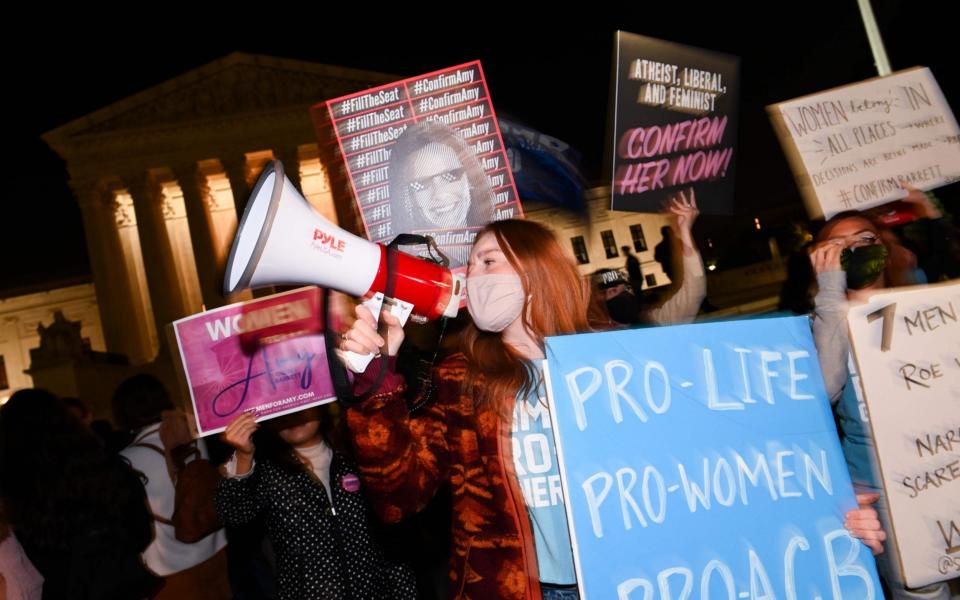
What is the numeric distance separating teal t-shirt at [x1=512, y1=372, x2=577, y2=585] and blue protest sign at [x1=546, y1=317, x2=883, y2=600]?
257 mm

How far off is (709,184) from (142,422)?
352 cm

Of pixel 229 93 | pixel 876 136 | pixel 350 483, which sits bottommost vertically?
pixel 350 483

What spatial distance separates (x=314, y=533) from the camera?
327 centimetres

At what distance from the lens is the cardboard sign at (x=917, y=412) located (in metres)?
1.98

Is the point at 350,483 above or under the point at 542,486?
under

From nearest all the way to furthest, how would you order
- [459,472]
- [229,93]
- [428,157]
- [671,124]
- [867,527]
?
[867,527]
[459,472]
[428,157]
[671,124]
[229,93]

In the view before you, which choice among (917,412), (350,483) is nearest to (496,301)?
(917,412)

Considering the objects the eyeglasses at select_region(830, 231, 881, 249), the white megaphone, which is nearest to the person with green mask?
the eyeglasses at select_region(830, 231, 881, 249)

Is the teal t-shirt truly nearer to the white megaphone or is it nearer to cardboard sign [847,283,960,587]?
the white megaphone

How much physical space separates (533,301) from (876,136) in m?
2.39

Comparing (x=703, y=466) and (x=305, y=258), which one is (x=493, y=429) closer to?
(x=703, y=466)

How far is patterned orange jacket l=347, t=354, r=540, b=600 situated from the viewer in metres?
2.04

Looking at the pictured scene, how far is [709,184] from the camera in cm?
360

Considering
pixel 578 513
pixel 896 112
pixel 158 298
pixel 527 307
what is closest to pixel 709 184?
pixel 896 112
